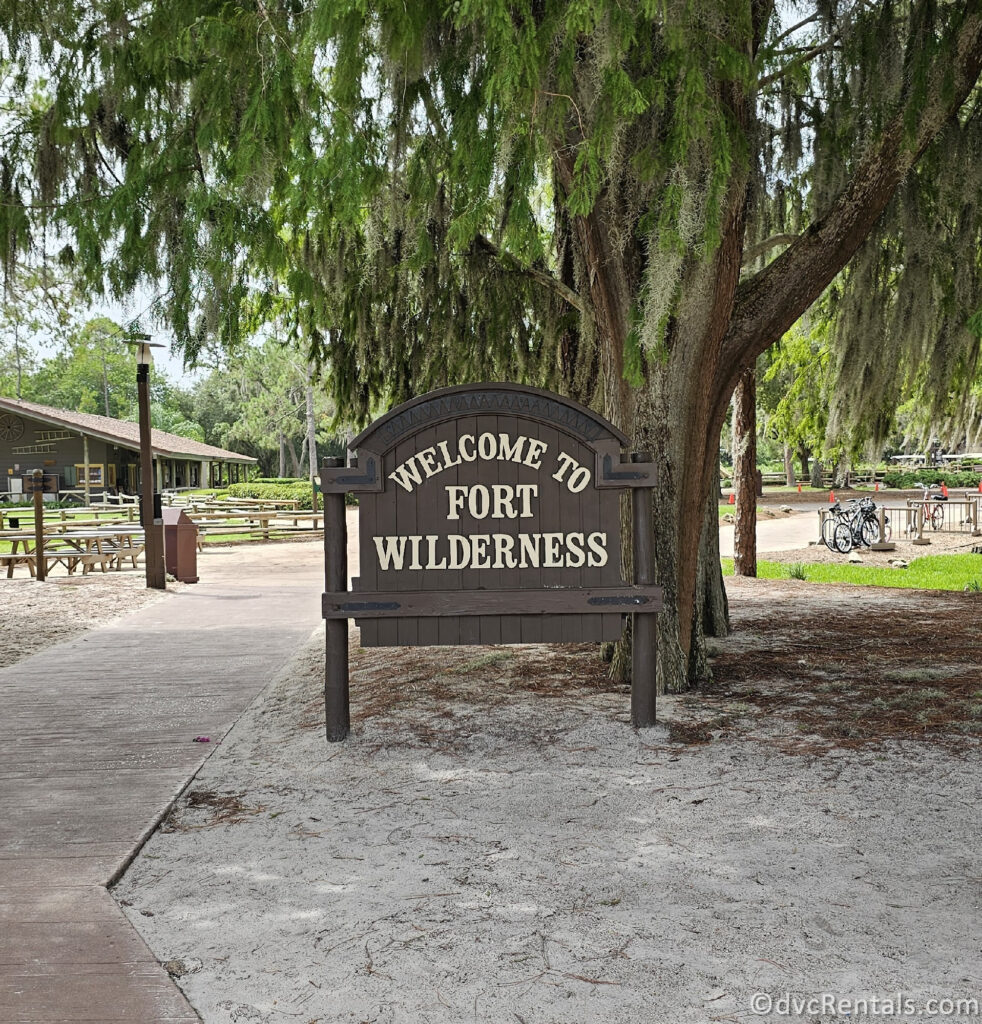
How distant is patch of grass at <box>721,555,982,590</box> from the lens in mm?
13156

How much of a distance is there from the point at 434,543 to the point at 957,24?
4.25 meters

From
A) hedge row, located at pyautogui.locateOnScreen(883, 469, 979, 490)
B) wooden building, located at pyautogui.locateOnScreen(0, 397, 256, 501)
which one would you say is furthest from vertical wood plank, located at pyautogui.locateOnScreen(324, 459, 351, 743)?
hedge row, located at pyautogui.locateOnScreen(883, 469, 979, 490)

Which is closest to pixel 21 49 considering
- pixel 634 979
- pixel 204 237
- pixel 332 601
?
pixel 204 237

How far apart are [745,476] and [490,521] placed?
8.40m

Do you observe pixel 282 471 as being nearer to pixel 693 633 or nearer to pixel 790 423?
pixel 790 423

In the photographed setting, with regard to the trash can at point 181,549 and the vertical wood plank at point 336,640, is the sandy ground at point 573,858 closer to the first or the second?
the vertical wood plank at point 336,640

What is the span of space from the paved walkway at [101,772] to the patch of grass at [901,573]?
7185 millimetres

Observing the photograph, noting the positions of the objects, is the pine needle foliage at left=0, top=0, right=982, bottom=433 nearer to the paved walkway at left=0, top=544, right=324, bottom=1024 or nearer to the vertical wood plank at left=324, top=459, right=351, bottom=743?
the vertical wood plank at left=324, top=459, right=351, bottom=743

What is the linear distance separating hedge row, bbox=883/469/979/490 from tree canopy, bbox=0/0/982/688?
40.3 meters

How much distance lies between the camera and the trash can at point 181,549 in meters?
14.1

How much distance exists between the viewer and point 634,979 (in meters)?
2.69

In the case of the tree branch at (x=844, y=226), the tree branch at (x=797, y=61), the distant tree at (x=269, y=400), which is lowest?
the tree branch at (x=844, y=226)

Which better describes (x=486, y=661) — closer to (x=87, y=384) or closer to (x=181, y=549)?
(x=181, y=549)
